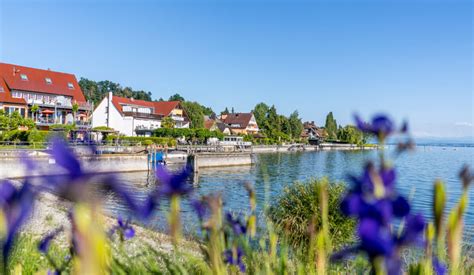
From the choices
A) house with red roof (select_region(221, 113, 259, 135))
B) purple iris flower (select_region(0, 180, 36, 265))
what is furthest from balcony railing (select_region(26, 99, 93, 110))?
purple iris flower (select_region(0, 180, 36, 265))

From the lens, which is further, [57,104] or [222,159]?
[57,104]

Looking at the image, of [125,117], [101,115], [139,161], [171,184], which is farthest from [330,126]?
[171,184]

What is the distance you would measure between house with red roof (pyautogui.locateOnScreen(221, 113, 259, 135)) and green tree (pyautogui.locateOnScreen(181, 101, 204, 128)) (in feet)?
56.0

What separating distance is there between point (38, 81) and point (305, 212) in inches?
1891

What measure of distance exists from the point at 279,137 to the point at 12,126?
5821 centimetres

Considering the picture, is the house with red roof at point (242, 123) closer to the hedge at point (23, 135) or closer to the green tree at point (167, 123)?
the green tree at point (167, 123)

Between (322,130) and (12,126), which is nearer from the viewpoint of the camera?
(12,126)

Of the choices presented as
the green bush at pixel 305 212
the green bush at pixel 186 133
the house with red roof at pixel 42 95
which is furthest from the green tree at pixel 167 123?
the green bush at pixel 305 212

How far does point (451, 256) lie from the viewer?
926mm

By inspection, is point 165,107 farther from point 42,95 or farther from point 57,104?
point 42,95

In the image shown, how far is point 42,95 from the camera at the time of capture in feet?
157

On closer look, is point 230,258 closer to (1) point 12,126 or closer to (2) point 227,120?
(1) point 12,126

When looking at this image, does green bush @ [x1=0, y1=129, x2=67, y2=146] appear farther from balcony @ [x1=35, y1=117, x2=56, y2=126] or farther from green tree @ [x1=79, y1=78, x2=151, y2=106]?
green tree @ [x1=79, y1=78, x2=151, y2=106]

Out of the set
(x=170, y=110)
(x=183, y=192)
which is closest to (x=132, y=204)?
(x=183, y=192)
